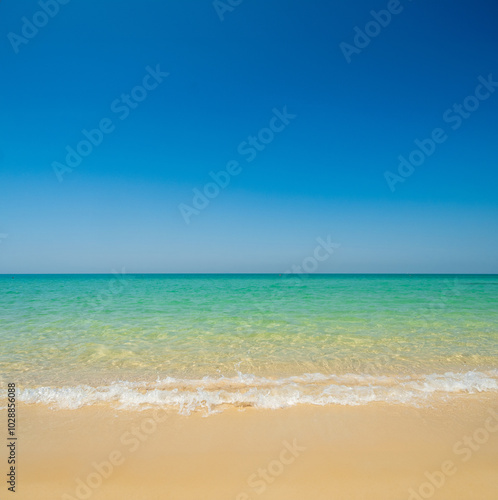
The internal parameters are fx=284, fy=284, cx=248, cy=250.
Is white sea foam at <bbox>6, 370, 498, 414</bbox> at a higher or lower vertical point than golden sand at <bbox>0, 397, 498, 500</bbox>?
higher

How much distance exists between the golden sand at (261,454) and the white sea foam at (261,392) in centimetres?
24

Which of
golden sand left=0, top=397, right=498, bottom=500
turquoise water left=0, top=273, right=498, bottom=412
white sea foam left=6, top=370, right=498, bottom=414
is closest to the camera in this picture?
golden sand left=0, top=397, right=498, bottom=500

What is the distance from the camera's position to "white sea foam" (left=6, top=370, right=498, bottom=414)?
464cm

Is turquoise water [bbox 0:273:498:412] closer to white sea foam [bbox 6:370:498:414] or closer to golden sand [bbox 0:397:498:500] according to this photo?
white sea foam [bbox 6:370:498:414]

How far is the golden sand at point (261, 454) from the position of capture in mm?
2940

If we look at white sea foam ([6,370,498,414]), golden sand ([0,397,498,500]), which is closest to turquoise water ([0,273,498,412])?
white sea foam ([6,370,498,414])

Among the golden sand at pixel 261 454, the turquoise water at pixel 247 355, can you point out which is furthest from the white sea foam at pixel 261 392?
the golden sand at pixel 261 454

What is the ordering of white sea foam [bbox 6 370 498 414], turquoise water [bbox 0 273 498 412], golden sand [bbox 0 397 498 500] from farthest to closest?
1. turquoise water [bbox 0 273 498 412]
2. white sea foam [bbox 6 370 498 414]
3. golden sand [bbox 0 397 498 500]

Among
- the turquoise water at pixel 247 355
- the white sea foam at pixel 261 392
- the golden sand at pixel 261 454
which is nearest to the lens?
the golden sand at pixel 261 454

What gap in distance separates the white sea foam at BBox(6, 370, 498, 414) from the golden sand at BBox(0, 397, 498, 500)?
24 cm

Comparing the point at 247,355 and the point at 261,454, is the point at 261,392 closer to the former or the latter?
the point at 261,454

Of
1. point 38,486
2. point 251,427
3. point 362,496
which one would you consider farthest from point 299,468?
point 38,486

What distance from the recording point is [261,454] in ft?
11.3

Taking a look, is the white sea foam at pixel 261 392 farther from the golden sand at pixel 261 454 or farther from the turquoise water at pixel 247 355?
the golden sand at pixel 261 454
